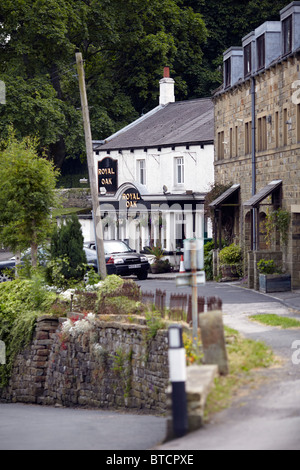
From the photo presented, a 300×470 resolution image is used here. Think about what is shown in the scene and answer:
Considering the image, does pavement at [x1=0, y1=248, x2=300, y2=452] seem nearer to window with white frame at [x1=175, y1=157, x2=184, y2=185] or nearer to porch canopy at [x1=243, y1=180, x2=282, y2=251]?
porch canopy at [x1=243, y1=180, x2=282, y2=251]

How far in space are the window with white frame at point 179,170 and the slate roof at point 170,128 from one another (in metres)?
0.87

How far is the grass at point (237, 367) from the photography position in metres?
10.7

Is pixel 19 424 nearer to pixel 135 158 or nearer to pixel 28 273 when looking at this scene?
→ pixel 28 273

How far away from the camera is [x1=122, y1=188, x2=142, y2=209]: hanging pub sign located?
40969 millimetres

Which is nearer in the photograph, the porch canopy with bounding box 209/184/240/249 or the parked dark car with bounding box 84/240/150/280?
the porch canopy with bounding box 209/184/240/249

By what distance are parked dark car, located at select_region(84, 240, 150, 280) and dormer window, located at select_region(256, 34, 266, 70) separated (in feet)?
Answer: 28.6

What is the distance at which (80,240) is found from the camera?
2350 cm

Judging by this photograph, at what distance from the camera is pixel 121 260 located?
32.2 metres

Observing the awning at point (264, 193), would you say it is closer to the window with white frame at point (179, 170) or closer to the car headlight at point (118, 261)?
the car headlight at point (118, 261)

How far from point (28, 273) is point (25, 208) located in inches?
125
